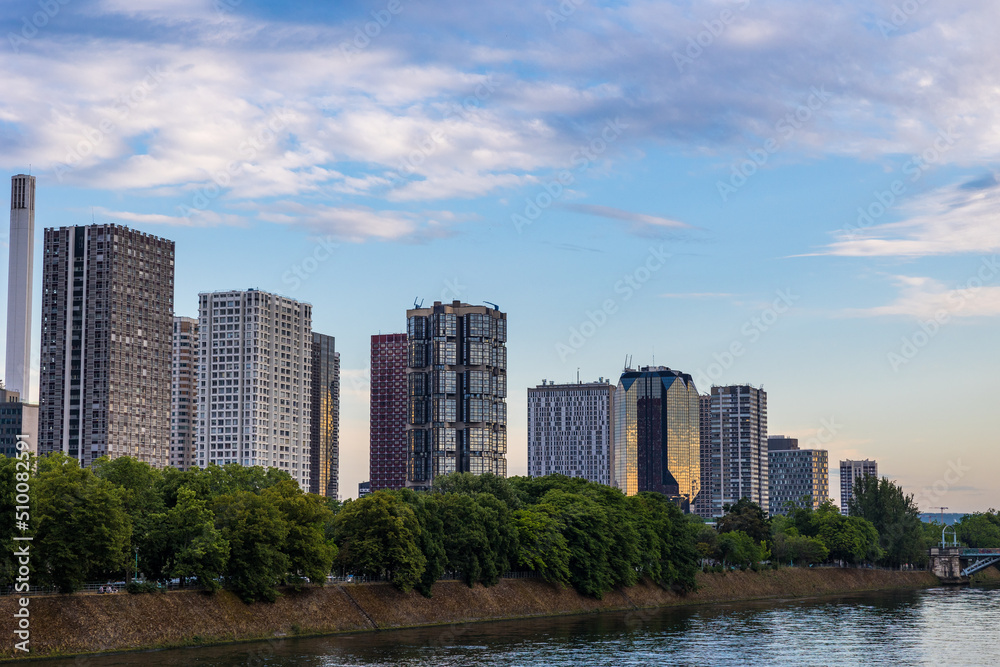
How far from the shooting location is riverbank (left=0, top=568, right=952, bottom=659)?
Result: 3809 inches

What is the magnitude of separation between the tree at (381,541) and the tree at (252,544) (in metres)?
12.6

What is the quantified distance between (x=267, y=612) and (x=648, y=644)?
37.4 meters

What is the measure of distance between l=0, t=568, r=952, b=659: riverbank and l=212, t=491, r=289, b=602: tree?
1584 millimetres

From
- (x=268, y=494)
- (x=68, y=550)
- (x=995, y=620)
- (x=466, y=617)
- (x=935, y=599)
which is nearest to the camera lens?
(x=68, y=550)

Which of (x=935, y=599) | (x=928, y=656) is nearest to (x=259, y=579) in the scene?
(x=928, y=656)

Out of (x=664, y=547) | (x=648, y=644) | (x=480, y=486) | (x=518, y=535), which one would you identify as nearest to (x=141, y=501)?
(x=648, y=644)

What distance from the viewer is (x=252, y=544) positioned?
382 ft

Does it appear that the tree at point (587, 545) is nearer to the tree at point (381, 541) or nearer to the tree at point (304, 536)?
the tree at point (381, 541)

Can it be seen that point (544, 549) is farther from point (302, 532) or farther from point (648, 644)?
point (302, 532)

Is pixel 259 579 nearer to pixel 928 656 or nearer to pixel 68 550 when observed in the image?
pixel 68 550

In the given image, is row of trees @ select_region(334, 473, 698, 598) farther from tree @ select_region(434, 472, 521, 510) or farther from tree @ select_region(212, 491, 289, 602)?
tree @ select_region(212, 491, 289, 602)

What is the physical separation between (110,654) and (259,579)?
19899mm

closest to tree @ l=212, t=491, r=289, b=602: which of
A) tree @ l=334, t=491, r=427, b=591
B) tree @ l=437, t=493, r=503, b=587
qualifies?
tree @ l=334, t=491, r=427, b=591

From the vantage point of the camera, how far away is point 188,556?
111250mm
